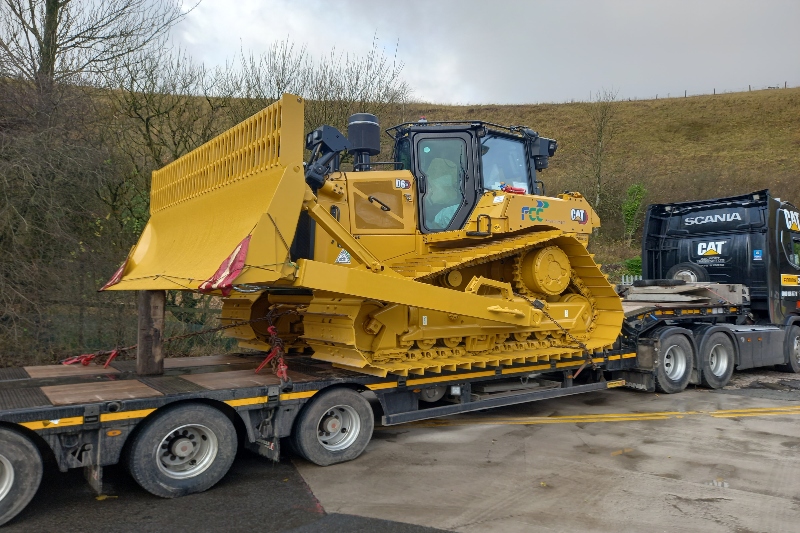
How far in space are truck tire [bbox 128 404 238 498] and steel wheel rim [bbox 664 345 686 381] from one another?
6.85 metres

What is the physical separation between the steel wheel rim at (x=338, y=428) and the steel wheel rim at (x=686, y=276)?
304 inches

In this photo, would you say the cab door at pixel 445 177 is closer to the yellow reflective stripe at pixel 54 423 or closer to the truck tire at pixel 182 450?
the truck tire at pixel 182 450

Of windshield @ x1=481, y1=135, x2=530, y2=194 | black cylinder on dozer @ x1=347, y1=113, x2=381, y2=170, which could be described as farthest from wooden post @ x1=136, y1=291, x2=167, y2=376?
windshield @ x1=481, y1=135, x2=530, y2=194

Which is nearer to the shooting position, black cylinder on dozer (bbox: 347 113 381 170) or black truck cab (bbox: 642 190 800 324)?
black cylinder on dozer (bbox: 347 113 381 170)

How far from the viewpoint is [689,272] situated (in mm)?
11125

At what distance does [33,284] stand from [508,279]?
6.80 metres

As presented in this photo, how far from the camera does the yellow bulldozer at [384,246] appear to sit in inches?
209

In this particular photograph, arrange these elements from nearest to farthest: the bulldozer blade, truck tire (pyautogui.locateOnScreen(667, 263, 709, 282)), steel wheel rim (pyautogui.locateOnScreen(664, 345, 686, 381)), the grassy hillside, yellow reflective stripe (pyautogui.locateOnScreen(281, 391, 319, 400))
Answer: the bulldozer blade, yellow reflective stripe (pyautogui.locateOnScreen(281, 391, 319, 400)), steel wheel rim (pyautogui.locateOnScreen(664, 345, 686, 381)), truck tire (pyautogui.locateOnScreen(667, 263, 709, 282)), the grassy hillside

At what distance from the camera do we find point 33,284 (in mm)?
8852

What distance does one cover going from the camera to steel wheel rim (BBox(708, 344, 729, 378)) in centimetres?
976

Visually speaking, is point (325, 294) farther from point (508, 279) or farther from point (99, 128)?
point (99, 128)

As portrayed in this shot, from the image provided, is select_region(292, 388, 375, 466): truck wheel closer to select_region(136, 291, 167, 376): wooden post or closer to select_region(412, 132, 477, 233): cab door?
select_region(136, 291, 167, 376): wooden post

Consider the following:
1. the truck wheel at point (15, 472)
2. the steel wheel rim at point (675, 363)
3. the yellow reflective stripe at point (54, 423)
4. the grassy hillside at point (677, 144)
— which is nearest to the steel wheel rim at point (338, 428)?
the yellow reflective stripe at point (54, 423)

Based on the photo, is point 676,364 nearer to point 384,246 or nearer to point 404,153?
point 384,246
